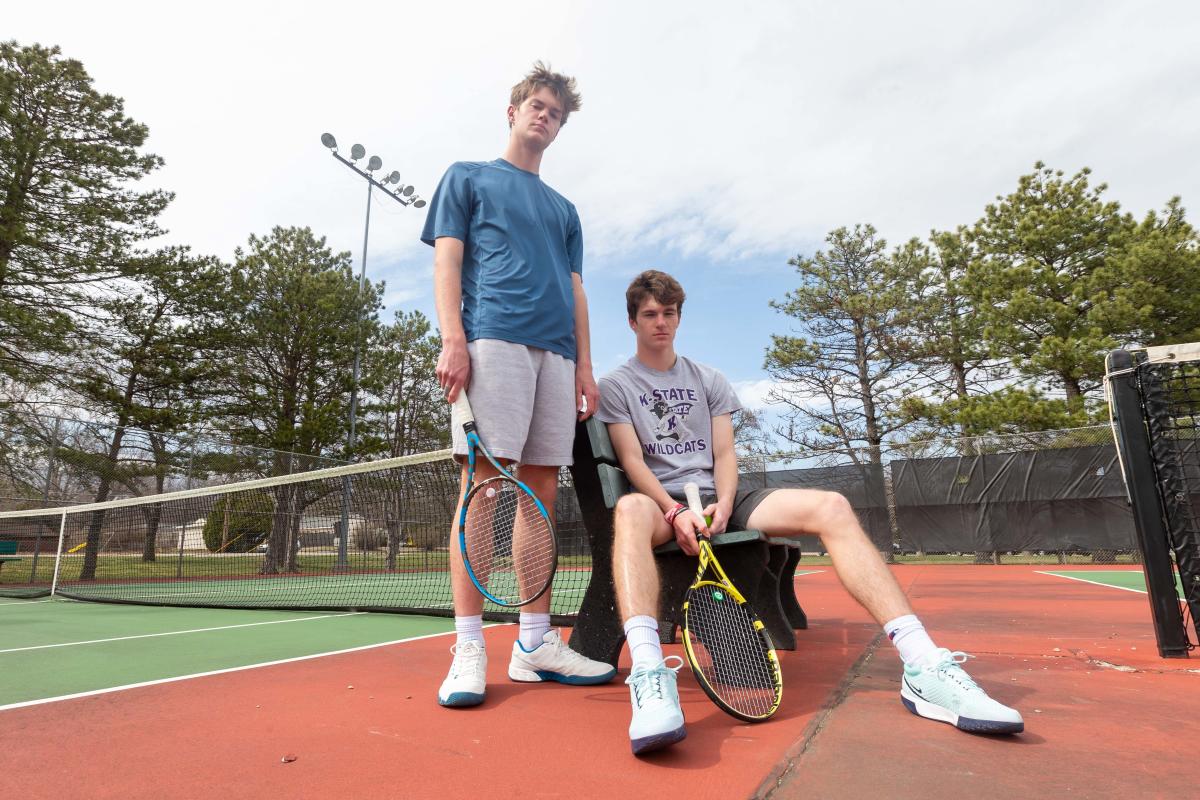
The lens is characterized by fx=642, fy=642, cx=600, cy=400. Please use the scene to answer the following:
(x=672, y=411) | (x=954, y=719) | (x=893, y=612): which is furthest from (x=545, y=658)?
(x=954, y=719)

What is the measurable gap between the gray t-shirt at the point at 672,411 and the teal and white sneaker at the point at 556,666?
69 centimetres

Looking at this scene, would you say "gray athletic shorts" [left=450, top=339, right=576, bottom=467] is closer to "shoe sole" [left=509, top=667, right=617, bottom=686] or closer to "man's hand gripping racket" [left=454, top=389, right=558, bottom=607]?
"man's hand gripping racket" [left=454, top=389, right=558, bottom=607]

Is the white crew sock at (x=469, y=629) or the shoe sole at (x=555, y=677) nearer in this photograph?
the white crew sock at (x=469, y=629)

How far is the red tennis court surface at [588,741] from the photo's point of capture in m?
1.33

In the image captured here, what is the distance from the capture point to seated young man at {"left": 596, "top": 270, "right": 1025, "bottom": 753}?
5.25 feet

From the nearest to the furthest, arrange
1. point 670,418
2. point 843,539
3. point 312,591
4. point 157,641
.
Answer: point 843,539 → point 670,418 → point 157,641 → point 312,591

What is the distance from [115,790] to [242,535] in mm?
9317

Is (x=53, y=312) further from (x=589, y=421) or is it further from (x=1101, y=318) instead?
(x=1101, y=318)

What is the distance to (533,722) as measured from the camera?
5.95 ft

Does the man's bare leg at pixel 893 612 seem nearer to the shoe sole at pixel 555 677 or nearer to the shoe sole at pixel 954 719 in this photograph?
the shoe sole at pixel 954 719

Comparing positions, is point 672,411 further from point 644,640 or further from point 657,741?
point 657,741

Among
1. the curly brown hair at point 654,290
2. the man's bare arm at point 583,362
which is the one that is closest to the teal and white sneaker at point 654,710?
the man's bare arm at point 583,362

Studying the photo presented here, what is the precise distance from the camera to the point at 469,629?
211 cm

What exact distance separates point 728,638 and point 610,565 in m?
0.64
